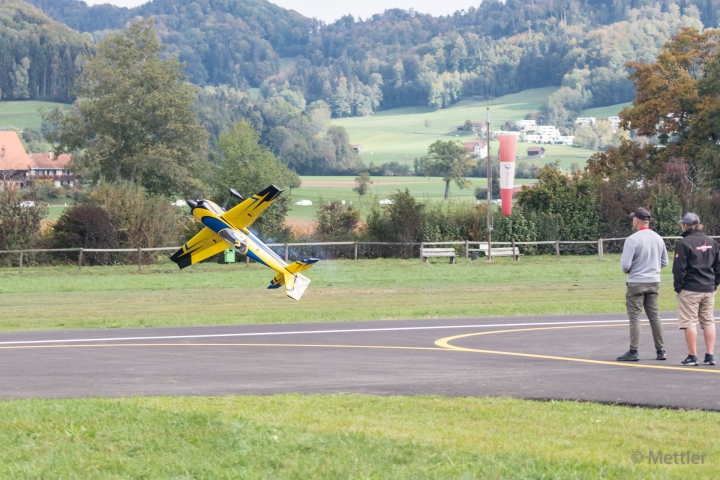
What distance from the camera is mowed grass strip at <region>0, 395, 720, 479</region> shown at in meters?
7.18

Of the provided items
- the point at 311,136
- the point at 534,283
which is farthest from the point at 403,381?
the point at 311,136

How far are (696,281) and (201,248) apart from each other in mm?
16462

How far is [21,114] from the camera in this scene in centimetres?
17800

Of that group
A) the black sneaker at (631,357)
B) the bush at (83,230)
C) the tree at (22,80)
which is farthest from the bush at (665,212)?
the tree at (22,80)

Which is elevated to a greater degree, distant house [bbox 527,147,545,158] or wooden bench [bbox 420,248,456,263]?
distant house [bbox 527,147,545,158]

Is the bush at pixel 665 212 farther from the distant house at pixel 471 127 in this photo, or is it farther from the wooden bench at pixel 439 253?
the distant house at pixel 471 127

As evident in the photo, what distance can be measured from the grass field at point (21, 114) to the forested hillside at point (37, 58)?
3.67 metres

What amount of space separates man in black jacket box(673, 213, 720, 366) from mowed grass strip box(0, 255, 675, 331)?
352 inches

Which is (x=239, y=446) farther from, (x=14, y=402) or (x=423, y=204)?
(x=423, y=204)

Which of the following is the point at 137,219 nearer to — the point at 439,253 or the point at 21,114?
Answer: the point at 439,253

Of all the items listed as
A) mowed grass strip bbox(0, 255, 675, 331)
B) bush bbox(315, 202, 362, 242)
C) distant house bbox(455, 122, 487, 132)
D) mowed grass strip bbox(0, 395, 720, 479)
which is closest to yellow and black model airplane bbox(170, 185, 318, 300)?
mowed grass strip bbox(0, 255, 675, 331)

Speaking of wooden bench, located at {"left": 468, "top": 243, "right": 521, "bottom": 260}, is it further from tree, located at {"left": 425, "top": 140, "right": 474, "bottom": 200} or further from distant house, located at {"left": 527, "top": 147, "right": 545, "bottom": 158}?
distant house, located at {"left": 527, "top": 147, "right": 545, "bottom": 158}

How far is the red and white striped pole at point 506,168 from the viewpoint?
47.3m

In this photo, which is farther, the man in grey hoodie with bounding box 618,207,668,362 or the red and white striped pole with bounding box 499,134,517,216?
the red and white striped pole with bounding box 499,134,517,216
